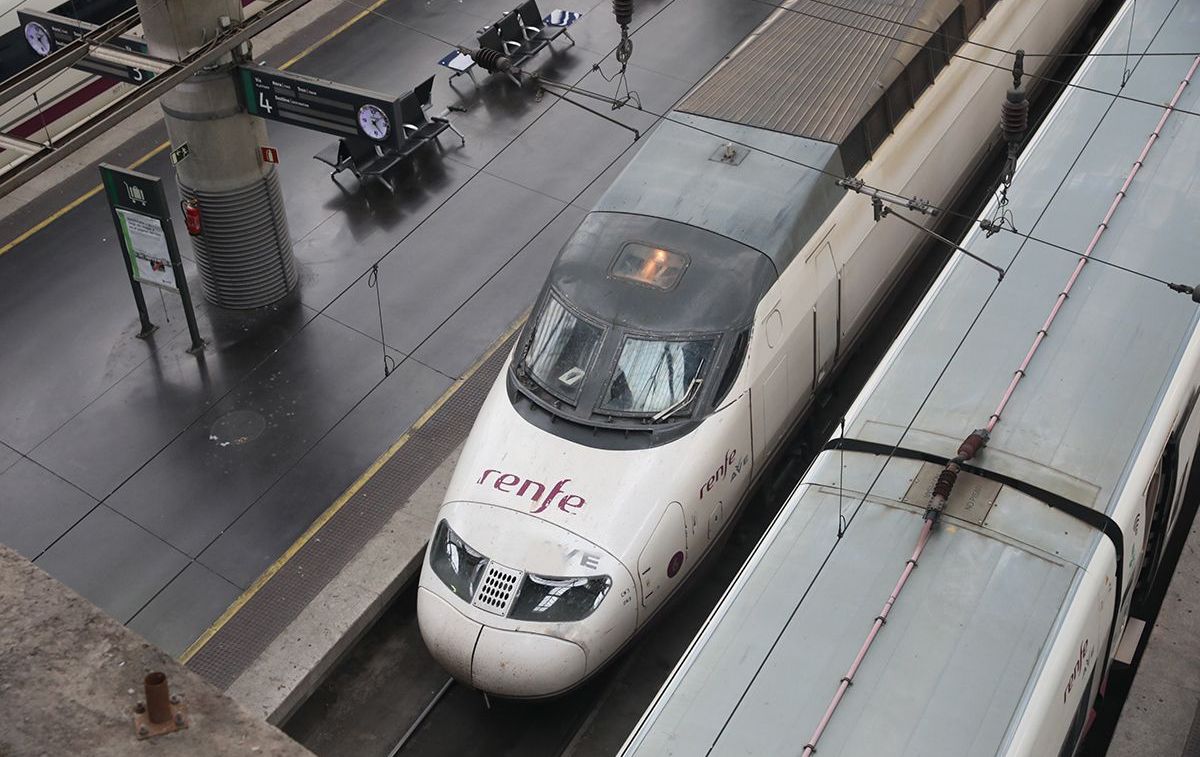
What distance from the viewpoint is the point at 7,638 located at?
8898mm

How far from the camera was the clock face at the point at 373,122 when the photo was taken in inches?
640

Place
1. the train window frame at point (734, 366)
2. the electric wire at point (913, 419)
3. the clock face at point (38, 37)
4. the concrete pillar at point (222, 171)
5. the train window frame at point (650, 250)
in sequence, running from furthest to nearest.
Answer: the clock face at point (38, 37)
the concrete pillar at point (222, 171)
the train window frame at point (650, 250)
the train window frame at point (734, 366)
the electric wire at point (913, 419)

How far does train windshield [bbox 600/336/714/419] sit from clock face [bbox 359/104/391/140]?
4886 mm

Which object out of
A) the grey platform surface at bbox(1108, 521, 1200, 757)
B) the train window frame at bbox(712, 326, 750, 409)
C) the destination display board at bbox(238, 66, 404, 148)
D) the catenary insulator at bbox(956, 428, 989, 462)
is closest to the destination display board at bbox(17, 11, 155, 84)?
the destination display board at bbox(238, 66, 404, 148)

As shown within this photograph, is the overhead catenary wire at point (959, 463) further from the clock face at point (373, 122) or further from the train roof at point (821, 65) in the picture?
the clock face at point (373, 122)

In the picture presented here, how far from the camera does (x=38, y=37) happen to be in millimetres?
18219

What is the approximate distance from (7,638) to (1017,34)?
1417 centimetres

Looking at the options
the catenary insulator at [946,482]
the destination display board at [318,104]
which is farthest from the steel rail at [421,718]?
the destination display board at [318,104]

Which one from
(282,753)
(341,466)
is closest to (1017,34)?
(341,466)

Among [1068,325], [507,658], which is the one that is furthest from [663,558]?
[1068,325]

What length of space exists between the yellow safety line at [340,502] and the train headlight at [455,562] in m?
2.74

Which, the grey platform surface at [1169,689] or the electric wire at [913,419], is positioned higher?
the electric wire at [913,419]

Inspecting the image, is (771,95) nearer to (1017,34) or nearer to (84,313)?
(1017,34)

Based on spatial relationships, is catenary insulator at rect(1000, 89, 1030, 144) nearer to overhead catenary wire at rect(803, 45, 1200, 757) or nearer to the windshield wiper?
overhead catenary wire at rect(803, 45, 1200, 757)
